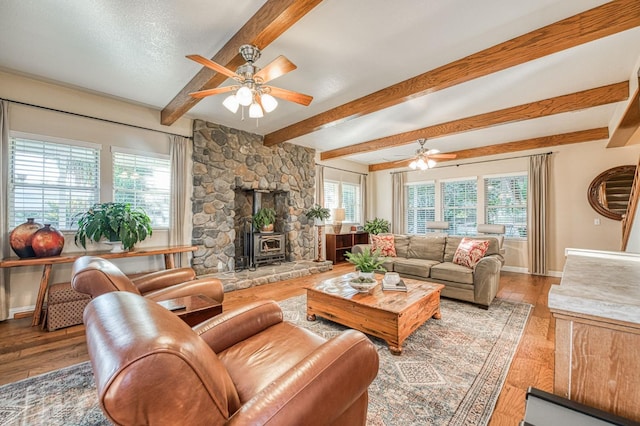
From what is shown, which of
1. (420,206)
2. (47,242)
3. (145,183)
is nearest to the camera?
(47,242)

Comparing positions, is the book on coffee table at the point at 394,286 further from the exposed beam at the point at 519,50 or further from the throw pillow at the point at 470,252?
the exposed beam at the point at 519,50

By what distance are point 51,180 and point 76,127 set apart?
73 centimetres

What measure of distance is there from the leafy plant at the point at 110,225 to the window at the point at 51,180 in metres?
0.22

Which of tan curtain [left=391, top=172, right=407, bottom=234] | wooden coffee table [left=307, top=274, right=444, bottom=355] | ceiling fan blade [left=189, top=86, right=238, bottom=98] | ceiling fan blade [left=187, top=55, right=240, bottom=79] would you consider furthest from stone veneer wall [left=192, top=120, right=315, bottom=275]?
tan curtain [left=391, top=172, right=407, bottom=234]

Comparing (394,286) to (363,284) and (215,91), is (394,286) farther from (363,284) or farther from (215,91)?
(215,91)

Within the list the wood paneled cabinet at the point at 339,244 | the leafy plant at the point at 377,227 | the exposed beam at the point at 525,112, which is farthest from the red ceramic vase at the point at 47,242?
the leafy plant at the point at 377,227

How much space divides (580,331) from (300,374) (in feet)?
2.66

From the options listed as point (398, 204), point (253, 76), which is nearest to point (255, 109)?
point (253, 76)

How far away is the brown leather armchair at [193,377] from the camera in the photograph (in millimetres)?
579

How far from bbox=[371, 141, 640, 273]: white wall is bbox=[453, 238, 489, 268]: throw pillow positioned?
8.13 ft

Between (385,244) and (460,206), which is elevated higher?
(460,206)

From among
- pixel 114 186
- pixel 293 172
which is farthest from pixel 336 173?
pixel 114 186

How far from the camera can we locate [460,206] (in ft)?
21.4

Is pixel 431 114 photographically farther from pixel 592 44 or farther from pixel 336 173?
pixel 336 173
